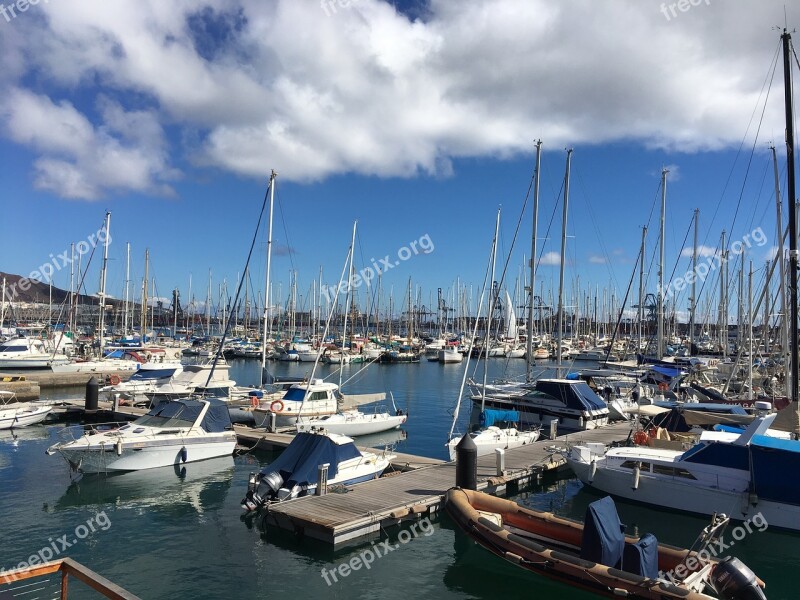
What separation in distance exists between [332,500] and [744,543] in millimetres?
11213

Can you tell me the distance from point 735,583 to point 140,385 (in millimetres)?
33594

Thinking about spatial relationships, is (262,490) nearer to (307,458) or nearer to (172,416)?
(307,458)

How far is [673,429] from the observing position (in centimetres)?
2552

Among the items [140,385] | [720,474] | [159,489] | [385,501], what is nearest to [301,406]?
[159,489]

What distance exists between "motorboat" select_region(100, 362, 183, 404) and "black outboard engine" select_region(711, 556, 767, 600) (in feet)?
102

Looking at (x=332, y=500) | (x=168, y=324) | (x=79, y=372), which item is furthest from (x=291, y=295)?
(x=332, y=500)

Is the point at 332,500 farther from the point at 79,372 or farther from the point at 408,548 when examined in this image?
the point at 79,372

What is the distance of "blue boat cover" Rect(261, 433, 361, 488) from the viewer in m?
18.0

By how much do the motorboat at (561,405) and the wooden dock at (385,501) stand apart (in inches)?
303

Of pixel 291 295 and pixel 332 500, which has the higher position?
pixel 291 295

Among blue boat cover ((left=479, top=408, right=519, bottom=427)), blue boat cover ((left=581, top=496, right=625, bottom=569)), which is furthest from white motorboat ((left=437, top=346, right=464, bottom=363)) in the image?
blue boat cover ((left=581, top=496, right=625, bottom=569))

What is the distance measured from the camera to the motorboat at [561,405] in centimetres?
2995

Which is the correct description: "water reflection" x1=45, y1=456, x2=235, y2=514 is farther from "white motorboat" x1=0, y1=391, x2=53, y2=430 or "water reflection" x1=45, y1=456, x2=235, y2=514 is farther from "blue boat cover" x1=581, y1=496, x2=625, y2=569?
"blue boat cover" x1=581, y1=496, x2=625, y2=569

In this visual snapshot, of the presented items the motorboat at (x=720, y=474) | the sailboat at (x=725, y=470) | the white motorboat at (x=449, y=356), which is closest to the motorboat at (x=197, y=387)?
the sailboat at (x=725, y=470)
